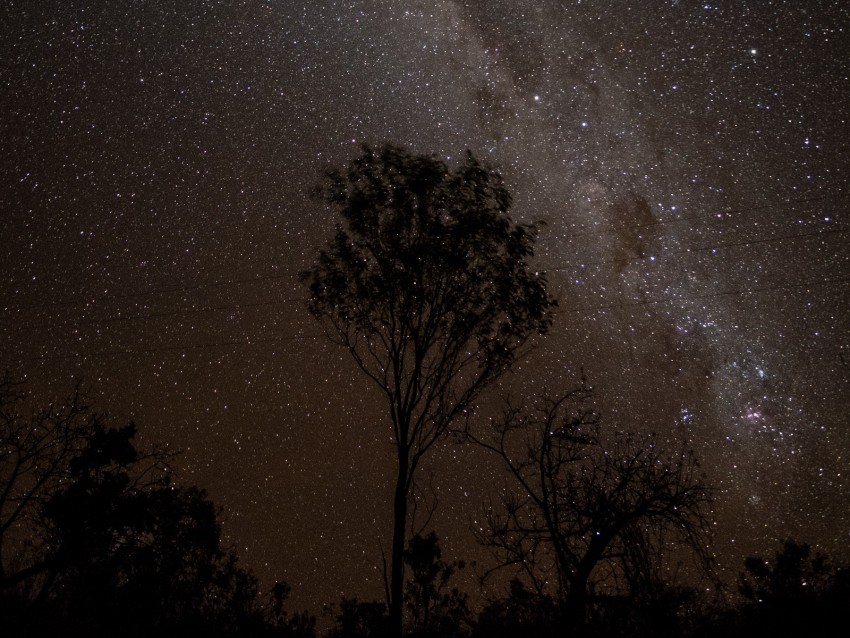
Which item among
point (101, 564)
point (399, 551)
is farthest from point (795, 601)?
point (101, 564)

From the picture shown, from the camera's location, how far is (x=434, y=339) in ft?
41.2

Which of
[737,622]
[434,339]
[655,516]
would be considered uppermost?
[434,339]

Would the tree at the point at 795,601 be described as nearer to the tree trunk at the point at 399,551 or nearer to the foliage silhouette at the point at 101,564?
the tree trunk at the point at 399,551

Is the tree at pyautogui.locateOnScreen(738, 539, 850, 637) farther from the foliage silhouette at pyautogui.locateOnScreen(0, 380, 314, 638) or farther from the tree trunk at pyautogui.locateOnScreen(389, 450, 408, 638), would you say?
the foliage silhouette at pyautogui.locateOnScreen(0, 380, 314, 638)

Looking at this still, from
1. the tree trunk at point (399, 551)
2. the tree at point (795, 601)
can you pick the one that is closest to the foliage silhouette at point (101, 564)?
the tree trunk at point (399, 551)

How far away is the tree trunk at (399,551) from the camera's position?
1041cm

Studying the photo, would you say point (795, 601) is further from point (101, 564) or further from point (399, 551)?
point (101, 564)


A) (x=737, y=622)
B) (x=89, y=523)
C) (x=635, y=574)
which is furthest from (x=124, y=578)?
(x=737, y=622)

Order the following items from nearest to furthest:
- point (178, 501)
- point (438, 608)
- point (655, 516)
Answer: point (655, 516)
point (178, 501)
point (438, 608)

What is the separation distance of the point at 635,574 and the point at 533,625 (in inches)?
66.3

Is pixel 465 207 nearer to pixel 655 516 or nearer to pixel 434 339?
pixel 434 339

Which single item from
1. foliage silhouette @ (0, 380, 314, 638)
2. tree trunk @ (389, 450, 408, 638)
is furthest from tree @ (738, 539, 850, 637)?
foliage silhouette @ (0, 380, 314, 638)

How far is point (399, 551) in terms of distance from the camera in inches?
432

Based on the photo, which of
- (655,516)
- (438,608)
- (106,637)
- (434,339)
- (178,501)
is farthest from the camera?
(438,608)
